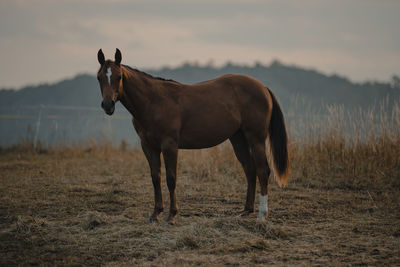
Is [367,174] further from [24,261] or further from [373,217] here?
[24,261]

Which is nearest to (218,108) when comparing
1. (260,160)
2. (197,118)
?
(197,118)

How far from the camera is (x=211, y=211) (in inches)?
224

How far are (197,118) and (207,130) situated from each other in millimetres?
202

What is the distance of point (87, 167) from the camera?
31.8 feet

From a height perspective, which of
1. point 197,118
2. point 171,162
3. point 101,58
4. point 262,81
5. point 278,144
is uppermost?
point 262,81

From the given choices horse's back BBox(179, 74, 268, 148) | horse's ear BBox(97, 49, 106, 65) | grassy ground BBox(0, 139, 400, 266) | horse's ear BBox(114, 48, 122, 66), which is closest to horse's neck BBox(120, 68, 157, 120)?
horse's ear BBox(114, 48, 122, 66)

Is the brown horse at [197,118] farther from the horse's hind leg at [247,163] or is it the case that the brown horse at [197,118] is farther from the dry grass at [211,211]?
the dry grass at [211,211]

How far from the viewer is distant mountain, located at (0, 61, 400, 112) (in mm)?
33844

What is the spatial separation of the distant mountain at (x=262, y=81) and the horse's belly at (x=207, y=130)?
2718 cm

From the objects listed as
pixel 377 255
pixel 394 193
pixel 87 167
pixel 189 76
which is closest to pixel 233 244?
pixel 377 255

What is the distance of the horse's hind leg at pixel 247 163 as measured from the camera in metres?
5.55

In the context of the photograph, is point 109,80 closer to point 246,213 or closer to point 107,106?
point 107,106

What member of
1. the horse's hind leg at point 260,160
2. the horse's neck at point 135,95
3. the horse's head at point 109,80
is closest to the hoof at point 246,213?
the horse's hind leg at point 260,160

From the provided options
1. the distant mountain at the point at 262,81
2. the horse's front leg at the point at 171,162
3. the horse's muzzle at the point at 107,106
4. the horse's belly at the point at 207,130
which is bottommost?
the horse's front leg at the point at 171,162
